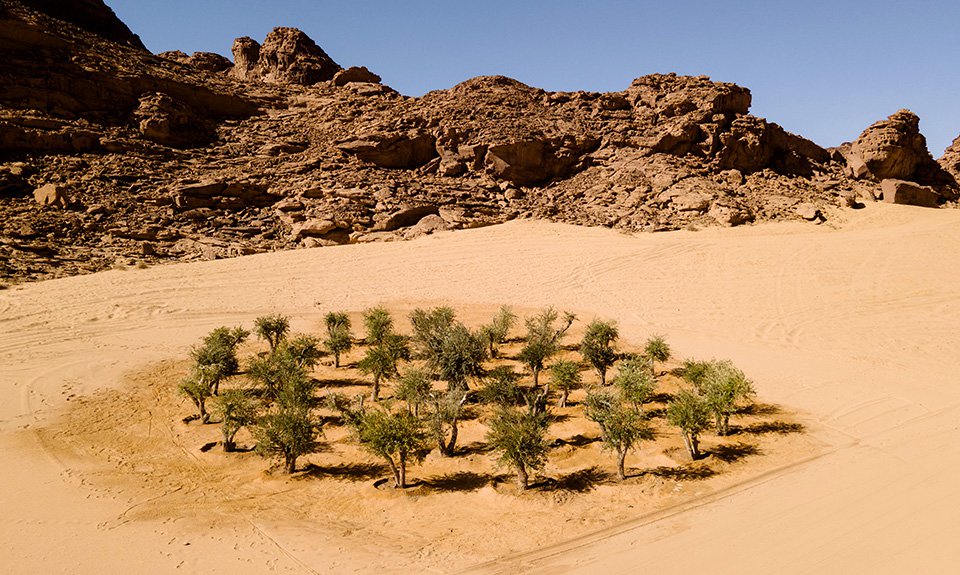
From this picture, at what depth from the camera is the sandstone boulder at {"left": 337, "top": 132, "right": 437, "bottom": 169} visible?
4228 cm

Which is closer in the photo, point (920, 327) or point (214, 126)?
point (920, 327)

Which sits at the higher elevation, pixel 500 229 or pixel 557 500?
pixel 500 229

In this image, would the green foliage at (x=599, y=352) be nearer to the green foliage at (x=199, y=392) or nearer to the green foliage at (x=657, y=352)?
the green foliage at (x=657, y=352)

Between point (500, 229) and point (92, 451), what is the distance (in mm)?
27354

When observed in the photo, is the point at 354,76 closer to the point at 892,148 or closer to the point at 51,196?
the point at 51,196

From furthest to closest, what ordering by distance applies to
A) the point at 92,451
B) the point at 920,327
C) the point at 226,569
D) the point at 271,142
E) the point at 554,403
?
the point at 271,142 < the point at 920,327 < the point at 554,403 < the point at 92,451 < the point at 226,569

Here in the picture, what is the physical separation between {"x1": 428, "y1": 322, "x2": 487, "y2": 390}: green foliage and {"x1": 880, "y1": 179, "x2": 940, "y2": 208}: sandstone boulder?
38145mm

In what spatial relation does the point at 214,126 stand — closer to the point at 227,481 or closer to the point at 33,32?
the point at 33,32

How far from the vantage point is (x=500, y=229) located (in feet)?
115

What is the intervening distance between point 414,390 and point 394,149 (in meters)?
33.9

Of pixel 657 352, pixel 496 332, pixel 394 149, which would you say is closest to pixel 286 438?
pixel 496 332

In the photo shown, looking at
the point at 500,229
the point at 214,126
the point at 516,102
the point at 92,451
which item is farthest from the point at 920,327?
the point at 214,126

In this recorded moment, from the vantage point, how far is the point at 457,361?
47.6 ft

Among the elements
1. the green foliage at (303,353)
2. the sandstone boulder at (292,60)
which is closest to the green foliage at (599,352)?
the green foliage at (303,353)
